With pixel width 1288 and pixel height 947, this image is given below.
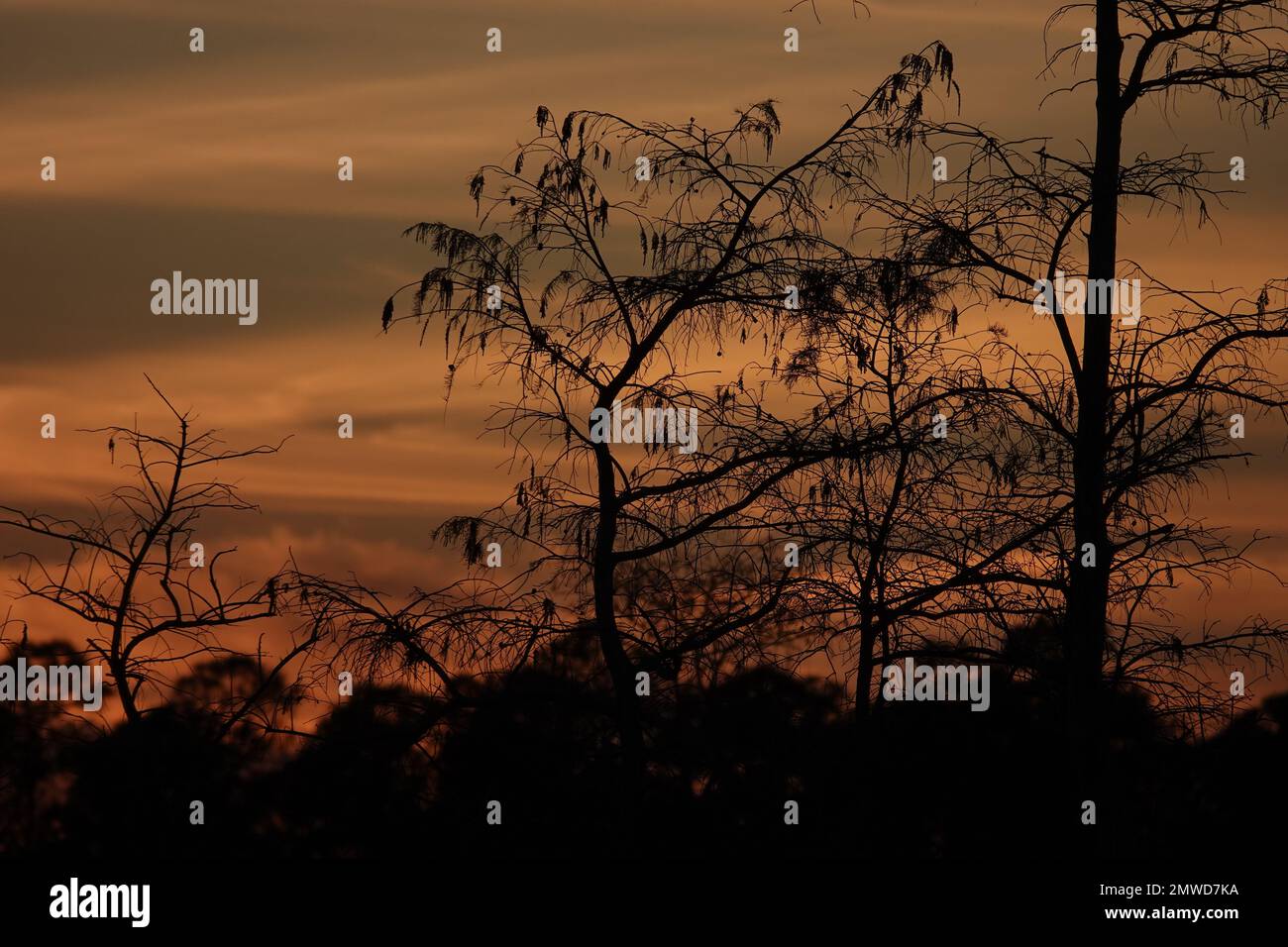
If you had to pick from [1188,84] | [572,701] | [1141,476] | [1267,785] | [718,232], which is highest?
[1188,84]

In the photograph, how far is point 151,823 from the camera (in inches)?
526

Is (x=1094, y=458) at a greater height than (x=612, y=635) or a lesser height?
greater

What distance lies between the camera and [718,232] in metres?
13.4

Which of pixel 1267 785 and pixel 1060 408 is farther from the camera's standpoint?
pixel 1267 785
